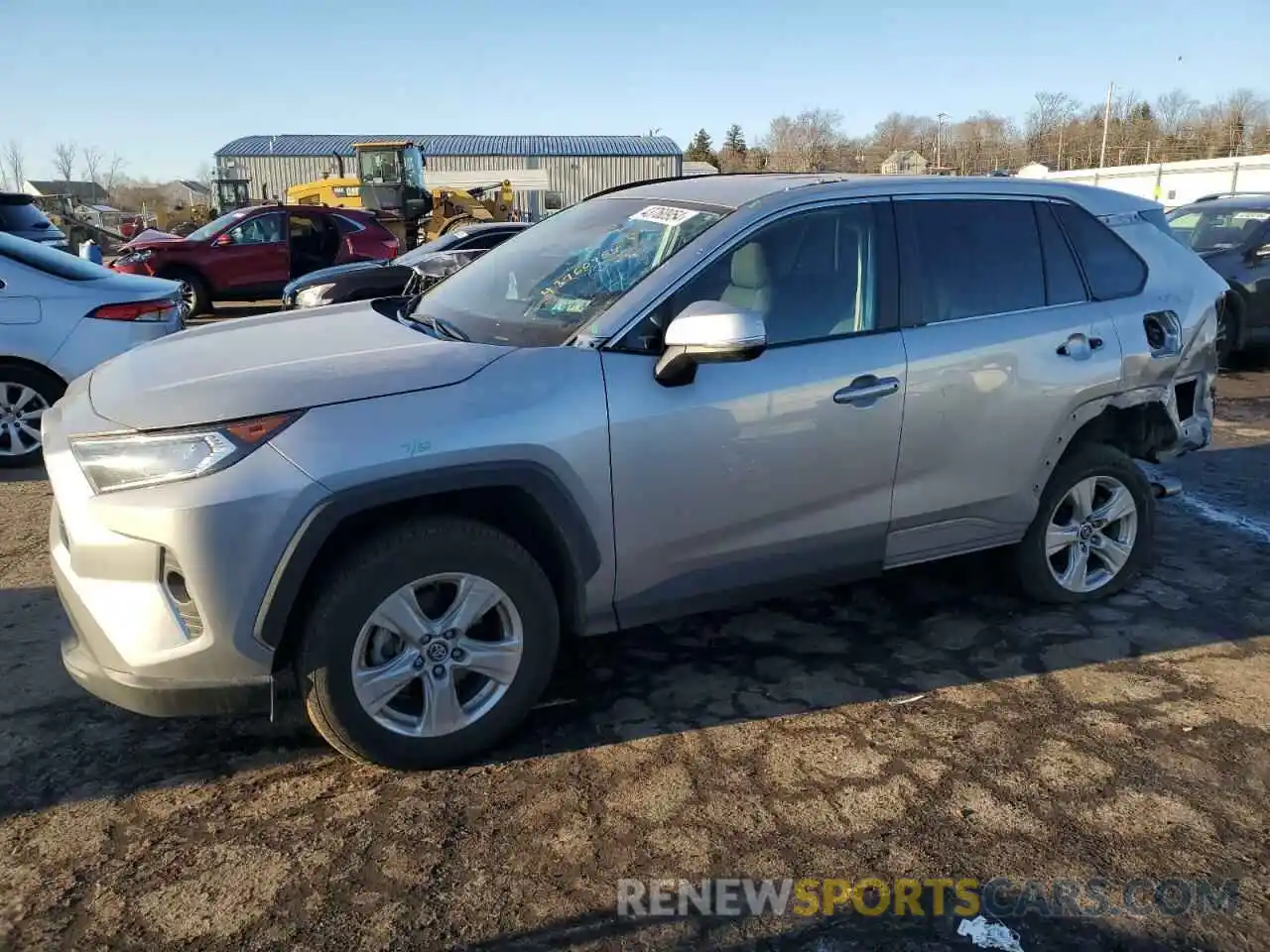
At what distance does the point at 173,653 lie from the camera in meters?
2.63

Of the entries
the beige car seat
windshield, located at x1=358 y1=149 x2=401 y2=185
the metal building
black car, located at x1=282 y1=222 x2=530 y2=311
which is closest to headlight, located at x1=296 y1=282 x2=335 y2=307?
black car, located at x1=282 y1=222 x2=530 y2=311

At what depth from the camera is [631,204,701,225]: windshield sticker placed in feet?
11.7

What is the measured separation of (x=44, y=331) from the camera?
6266 millimetres

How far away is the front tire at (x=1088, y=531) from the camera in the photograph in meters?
4.12

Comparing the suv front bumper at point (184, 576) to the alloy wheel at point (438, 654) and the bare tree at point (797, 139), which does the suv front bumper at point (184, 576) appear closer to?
the alloy wheel at point (438, 654)

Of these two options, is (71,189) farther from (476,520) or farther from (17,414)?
(476,520)

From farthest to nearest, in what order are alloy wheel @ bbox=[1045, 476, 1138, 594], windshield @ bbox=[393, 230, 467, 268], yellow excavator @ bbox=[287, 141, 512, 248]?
yellow excavator @ bbox=[287, 141, 512, 248] < windshield @ bbox=[393, 230, 467, 268] < alloy wheel @ bbox=[1045, 476, 1138, 594]

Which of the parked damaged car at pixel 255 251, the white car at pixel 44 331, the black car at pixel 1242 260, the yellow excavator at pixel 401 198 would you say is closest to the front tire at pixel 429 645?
the white car at pixel 44 331

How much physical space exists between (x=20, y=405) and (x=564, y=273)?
4574 mm

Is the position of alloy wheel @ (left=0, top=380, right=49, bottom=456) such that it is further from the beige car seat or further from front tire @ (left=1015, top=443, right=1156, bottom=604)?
front tire @ (left=1015, top=443, right=1156, bottom=604)

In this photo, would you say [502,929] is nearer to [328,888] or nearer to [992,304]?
[328,888]

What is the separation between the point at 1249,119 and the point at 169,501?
69.9 meters

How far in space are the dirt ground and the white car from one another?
8.96 ft

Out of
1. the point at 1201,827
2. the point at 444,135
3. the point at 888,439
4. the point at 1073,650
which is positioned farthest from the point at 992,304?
the point at 444,135
